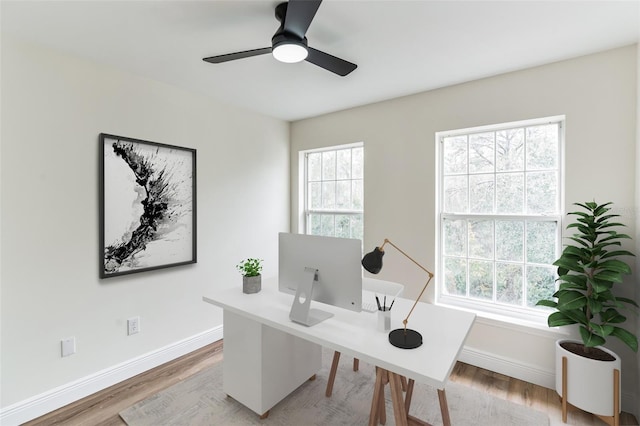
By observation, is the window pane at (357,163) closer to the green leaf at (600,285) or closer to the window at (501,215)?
the window at (501,215)

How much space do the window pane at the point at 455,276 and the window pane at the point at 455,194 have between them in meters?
0.47

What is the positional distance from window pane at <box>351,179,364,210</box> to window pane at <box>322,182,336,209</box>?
0.91ft

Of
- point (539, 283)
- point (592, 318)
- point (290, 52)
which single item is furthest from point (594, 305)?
point (290, 52)

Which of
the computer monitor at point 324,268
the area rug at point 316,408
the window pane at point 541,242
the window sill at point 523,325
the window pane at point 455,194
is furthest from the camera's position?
the window pane at point 455,194

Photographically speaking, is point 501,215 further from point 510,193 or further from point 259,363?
point 259,363

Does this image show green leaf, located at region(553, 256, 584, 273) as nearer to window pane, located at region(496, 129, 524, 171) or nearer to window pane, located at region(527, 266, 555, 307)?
window pane, located at region(527, 266, 555, 307)

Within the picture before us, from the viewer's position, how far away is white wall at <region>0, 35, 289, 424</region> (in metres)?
1.94

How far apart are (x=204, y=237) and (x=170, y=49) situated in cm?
166

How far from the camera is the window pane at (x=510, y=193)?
2.52m

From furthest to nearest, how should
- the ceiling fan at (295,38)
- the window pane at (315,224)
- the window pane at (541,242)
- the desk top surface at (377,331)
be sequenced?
the window pane at (315,224) → the window pane at (541,242) → the ceiling fan at (295,38) → the desk top surface at (377,331)

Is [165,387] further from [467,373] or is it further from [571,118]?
[571,118]

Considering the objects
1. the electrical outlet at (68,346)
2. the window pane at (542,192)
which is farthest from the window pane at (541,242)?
the electrical outlet at (68,346)

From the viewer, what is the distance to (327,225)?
12.3ft

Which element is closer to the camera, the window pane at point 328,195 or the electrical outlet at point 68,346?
the electrical outlet at point 68,346
